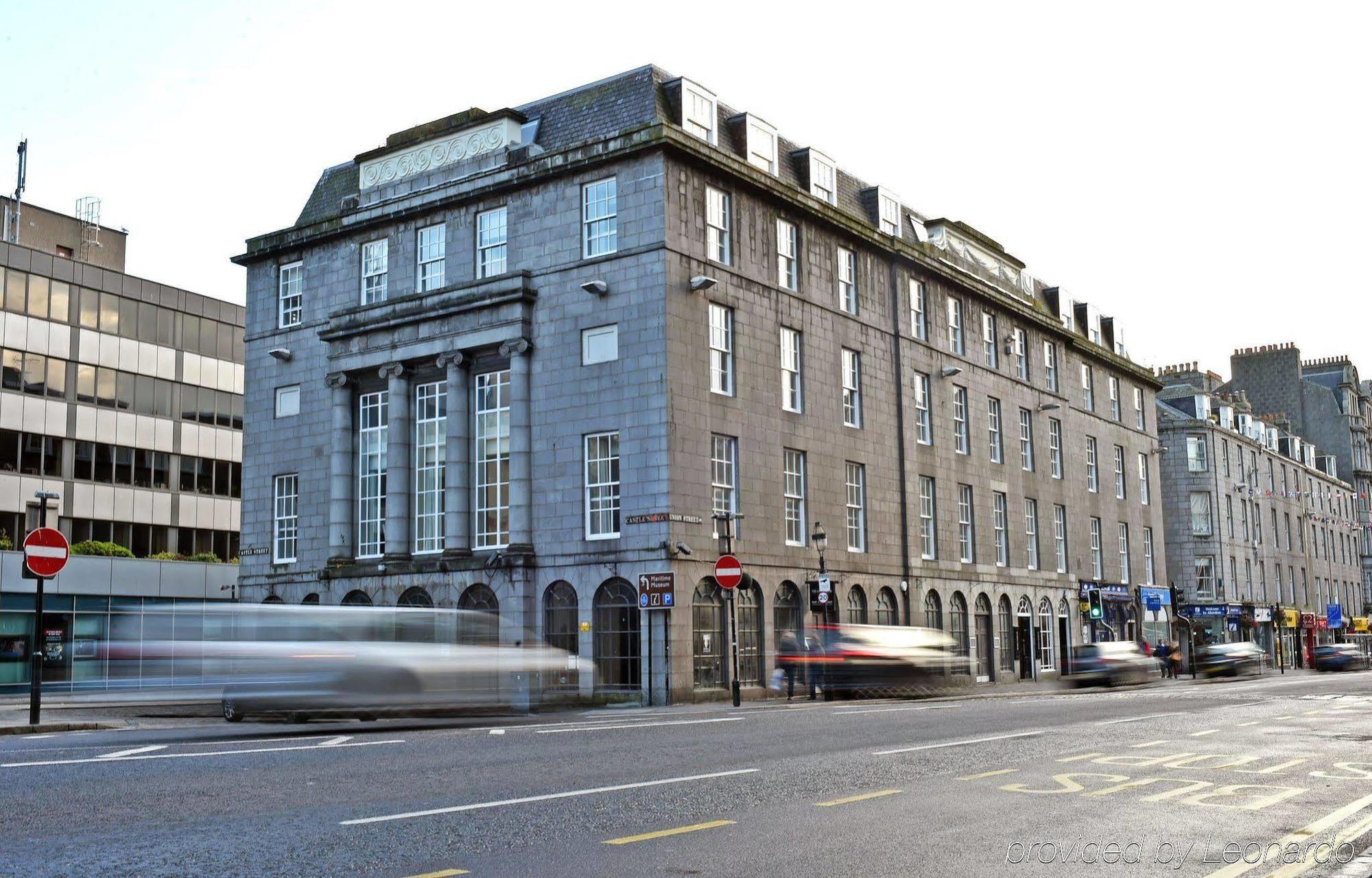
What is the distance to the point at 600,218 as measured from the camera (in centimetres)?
3422

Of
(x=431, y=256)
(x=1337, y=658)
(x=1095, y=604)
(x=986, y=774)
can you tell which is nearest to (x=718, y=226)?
(x=431, y=256)

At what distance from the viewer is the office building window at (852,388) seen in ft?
129

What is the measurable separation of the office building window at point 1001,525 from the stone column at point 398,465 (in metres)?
21.2

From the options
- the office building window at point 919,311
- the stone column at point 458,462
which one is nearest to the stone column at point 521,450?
the stone column at point 458,462

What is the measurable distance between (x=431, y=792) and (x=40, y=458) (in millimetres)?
42159

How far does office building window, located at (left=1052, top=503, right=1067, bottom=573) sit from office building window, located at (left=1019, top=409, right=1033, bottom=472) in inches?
101

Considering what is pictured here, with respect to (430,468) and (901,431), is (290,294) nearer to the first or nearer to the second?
(430,468)

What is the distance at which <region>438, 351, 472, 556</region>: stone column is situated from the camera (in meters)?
34.9

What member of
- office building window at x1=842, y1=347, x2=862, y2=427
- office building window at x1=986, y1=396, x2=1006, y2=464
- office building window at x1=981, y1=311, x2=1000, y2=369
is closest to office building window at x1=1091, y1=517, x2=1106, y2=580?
office building window at x1=986, y1=396, x2=1006, y2=464

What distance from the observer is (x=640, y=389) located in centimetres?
3247

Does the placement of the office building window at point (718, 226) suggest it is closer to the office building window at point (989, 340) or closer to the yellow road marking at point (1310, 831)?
the office building window at point (989, 340)

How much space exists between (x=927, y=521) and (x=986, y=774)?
3085cm

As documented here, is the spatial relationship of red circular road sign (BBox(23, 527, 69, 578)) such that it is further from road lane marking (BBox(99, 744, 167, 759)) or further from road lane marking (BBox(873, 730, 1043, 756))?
road lane marking (BBox(873, 730, 1043, 756))

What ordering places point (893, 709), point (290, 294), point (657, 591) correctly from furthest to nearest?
1. point (290, 294)
2. point (657, 591)
3. point (893, 709)
